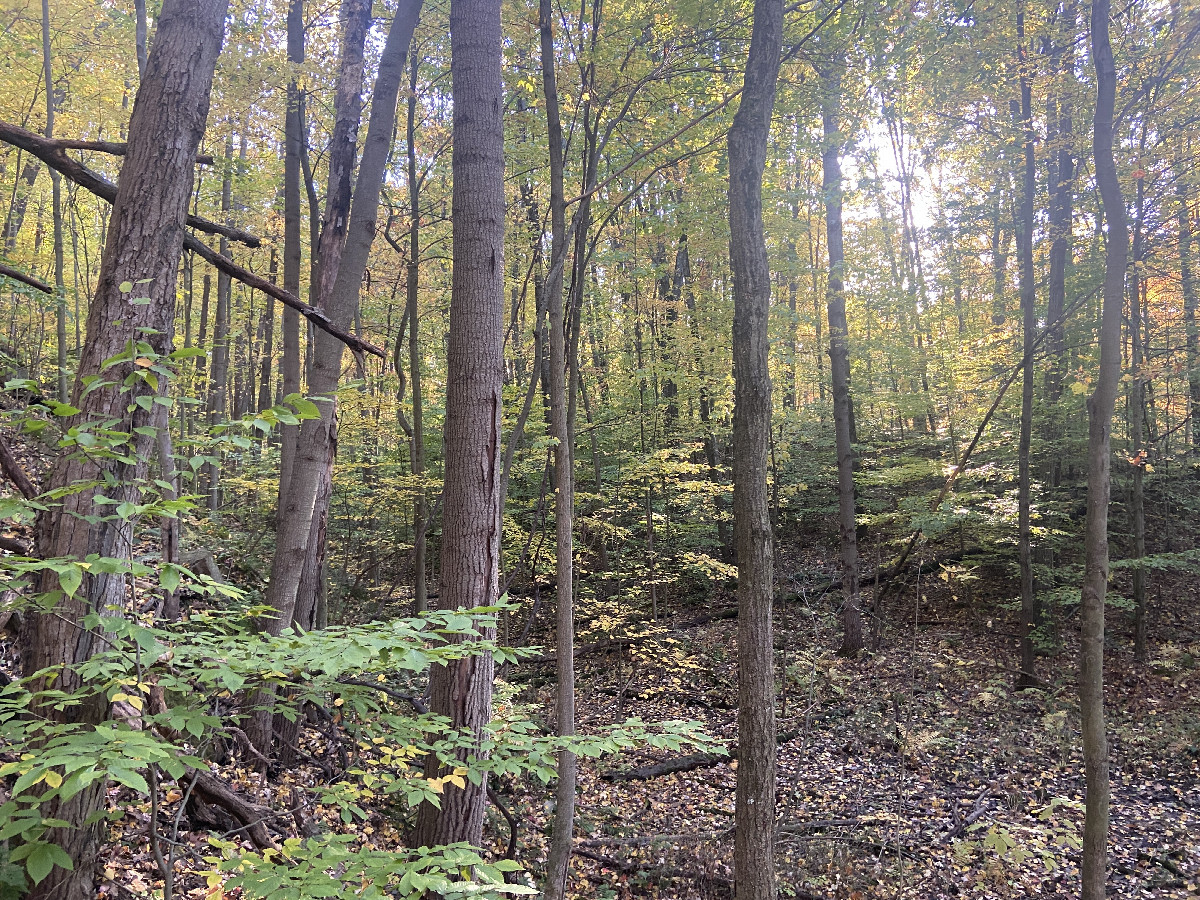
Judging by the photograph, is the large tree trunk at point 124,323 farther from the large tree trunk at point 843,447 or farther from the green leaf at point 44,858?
the large tree trunk at point 843,447

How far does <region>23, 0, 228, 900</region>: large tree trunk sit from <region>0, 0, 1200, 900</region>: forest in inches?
0.8

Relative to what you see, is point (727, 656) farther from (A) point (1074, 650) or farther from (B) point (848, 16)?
(B) point (848, 16)

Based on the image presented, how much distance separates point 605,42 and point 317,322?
569 cm

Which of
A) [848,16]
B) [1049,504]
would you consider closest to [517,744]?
[848,16]

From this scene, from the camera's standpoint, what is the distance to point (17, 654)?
3844mm

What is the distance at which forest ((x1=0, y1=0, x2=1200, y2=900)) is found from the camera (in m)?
2.15

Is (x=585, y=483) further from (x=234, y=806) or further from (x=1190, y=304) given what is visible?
(x=1190, y=304)

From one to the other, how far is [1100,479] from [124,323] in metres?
7.53

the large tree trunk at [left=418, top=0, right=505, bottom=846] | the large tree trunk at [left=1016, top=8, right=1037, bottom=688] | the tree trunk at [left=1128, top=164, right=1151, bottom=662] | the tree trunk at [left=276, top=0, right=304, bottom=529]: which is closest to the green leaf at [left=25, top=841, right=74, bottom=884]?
the large tree trunk at [left=418, top=0, right=505, bottom=846]

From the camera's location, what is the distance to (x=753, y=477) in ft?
15.7

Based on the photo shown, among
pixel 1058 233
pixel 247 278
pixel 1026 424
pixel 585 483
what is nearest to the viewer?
pixel 247 278

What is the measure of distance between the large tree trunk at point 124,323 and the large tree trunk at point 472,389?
1317 mm

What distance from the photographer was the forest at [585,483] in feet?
7.05

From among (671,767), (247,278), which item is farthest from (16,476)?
(671,767)
